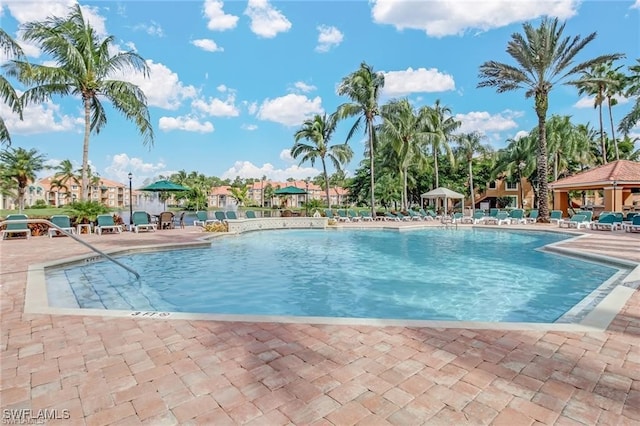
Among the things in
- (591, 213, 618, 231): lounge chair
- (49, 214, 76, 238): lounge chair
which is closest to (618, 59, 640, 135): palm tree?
(591, 213, 618, 231): lounge chair

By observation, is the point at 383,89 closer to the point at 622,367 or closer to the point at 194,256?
the point at 194,256

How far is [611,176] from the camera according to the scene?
22391mm

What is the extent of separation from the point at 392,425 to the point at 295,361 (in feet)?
3.72

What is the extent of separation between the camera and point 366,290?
7371mm

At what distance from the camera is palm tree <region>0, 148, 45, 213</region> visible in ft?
133

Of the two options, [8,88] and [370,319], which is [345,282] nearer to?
[370,319]

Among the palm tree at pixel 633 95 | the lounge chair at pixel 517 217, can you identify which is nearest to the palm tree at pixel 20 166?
the lounge chair at pixel 517 217

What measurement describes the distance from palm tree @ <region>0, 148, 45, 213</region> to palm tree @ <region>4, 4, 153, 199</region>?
3213 cm

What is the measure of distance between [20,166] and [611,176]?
5660 cm

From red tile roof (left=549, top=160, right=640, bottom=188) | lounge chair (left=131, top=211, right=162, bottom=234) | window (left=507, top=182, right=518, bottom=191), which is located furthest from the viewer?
window (left=507, top=182, right=518, bottom=191)

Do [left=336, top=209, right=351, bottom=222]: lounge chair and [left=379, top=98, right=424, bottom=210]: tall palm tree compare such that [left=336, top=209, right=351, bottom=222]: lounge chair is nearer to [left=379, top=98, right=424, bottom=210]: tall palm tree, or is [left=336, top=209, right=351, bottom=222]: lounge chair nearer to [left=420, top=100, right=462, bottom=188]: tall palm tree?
[left=379, top=98, right=424, bottom=210]: tall palm tree

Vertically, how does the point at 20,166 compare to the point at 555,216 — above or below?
above

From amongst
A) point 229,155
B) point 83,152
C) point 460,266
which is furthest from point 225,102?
point 460,266

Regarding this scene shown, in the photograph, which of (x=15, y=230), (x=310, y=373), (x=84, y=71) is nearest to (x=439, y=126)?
(x=84, y=71)
